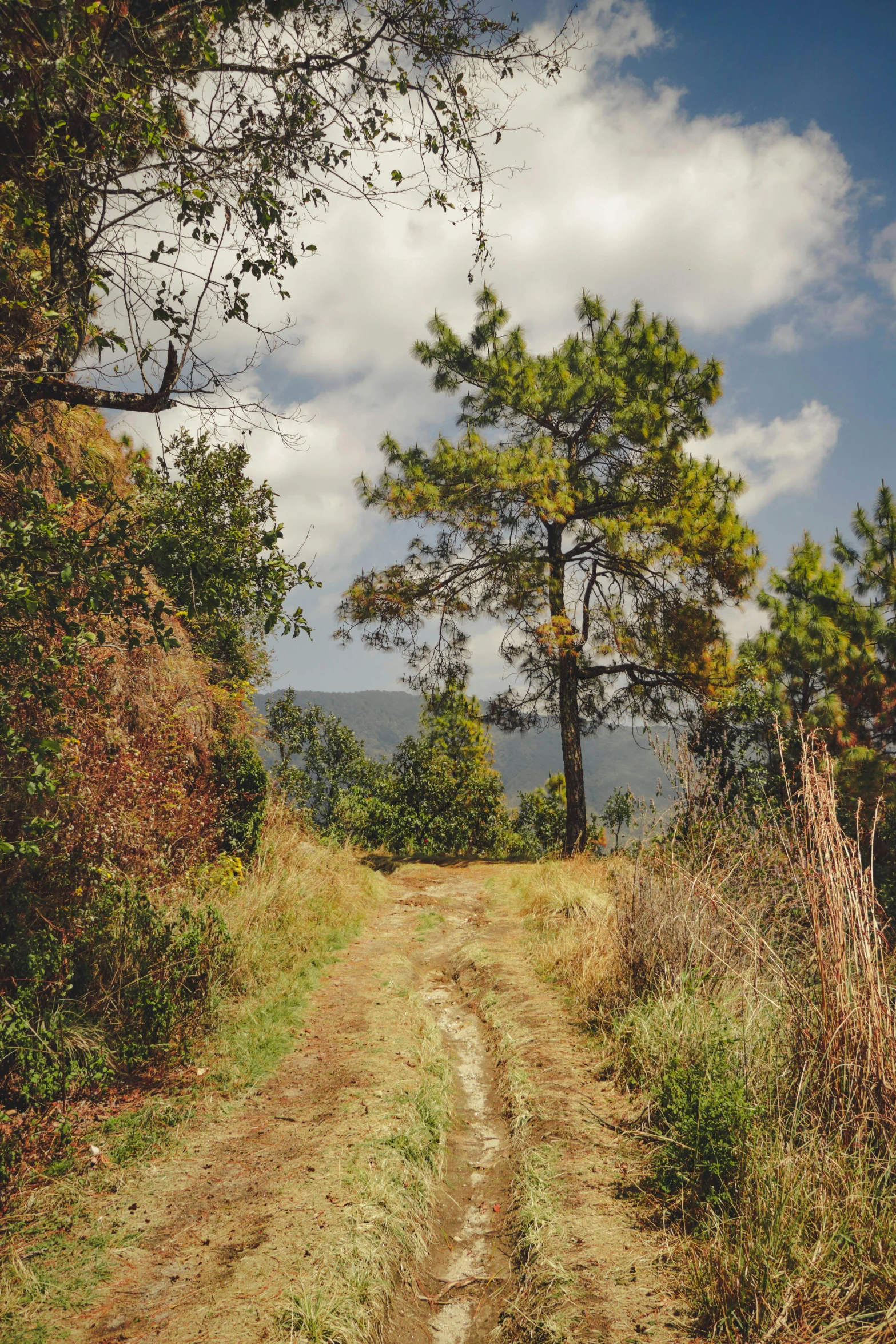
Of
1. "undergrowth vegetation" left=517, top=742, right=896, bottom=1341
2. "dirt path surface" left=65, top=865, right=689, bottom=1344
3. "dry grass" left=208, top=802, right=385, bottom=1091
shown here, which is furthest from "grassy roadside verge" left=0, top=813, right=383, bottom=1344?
"undergrowth vegetation" left=517, top=742, right=896, bottom=1341

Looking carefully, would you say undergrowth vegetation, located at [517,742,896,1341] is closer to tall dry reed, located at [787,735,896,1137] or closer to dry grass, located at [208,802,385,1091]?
tall dry reed, located at [787,735,896,1137]

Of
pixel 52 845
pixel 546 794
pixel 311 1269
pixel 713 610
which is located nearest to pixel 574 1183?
pixel 311 1269

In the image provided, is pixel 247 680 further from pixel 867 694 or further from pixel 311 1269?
pixel 867 694

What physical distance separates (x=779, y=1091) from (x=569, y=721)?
10052 mm

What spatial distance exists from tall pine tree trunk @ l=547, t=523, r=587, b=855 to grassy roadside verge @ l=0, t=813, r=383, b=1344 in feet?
19.1

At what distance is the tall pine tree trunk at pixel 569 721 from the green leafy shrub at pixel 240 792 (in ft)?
20.6

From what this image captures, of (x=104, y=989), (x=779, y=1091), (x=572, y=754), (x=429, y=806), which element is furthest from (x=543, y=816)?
(x=779, y=1091)

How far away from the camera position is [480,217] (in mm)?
5059

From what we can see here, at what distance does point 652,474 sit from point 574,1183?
11153 mm

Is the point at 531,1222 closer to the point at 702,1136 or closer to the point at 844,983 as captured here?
the point at 702,1136

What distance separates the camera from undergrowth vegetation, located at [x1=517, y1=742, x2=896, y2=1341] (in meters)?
2.59

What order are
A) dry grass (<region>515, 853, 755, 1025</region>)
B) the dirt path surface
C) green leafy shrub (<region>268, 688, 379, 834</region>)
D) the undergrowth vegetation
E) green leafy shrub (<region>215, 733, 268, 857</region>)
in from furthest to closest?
1. green leafy shrub (<region>268, 688, 379, 834</region>)
2. green leafy shrub (<region>215, 733, 268, 857</region>)
3. dry grass (<region>515, 853, 755, 1025</region>)
4. the dirt path surface
5. the undergrowth vegetation

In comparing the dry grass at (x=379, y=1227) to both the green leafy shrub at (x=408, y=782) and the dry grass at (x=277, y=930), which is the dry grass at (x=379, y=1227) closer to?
the dry grass at (x=277, y=930)

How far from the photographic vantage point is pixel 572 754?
13.6m
